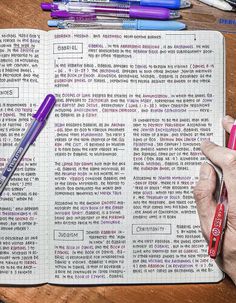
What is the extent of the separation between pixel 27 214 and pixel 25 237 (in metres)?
0.03

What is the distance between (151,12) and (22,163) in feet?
0.94

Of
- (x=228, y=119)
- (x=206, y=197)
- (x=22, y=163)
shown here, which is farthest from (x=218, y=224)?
(x=22, y=163)

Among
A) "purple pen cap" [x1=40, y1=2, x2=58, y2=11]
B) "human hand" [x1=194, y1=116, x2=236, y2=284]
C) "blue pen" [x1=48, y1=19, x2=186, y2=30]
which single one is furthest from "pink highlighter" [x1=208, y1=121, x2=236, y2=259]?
"purple pen cap" [x1=40, y1=2, x2=58, y2=11]

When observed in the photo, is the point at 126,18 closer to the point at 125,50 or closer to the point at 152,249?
the point at 125,50

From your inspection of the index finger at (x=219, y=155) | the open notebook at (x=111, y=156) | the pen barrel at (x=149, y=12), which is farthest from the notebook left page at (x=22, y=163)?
the index finger at (x=219, y=155)

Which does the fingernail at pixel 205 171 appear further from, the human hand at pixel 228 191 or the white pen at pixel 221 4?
the white pen at pixel 221 4

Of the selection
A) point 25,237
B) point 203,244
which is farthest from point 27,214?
point 203,244

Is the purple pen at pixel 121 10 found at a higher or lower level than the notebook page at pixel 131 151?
higher

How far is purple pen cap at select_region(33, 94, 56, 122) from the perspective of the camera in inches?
28.9

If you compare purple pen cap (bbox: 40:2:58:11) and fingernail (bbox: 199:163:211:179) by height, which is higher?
purple pen cap (bbox: 40:2:58:11)

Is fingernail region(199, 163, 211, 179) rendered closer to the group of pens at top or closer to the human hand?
the human hand

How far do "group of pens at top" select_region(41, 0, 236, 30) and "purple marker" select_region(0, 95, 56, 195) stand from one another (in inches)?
4.6

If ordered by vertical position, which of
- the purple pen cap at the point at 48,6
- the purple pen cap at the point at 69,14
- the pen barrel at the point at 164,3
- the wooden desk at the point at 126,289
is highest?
the pen barrel at the point at 164,3

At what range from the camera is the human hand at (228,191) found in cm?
69
